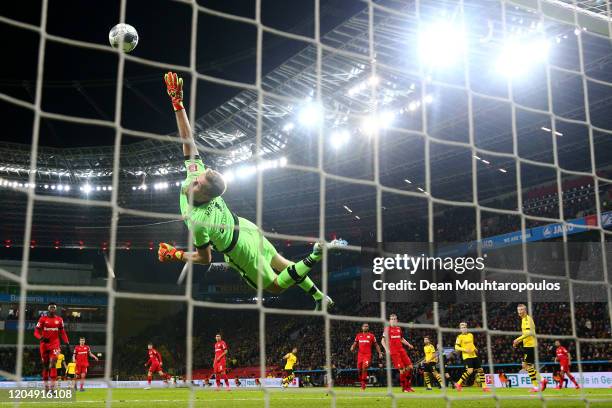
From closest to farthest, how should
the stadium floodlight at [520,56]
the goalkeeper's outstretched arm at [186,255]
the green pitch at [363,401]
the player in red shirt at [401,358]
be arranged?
the goalkeeper's outstretched arm at [186,255], the green pitch at [363,401], the player in red shirt at [401,358], the stadium floodlight at [520,56]

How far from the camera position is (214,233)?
3.99 metres

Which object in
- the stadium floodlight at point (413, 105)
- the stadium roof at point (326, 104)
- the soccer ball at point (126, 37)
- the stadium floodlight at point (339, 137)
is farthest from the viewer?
the stadium floodlight at point (339, 137)

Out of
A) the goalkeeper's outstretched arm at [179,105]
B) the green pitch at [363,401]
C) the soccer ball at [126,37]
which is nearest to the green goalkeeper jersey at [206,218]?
the goalkeeper's outstretched arm at [179,105]

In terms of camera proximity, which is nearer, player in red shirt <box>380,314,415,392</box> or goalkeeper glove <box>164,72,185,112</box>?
goalkeeper glove <box>164,72,185,112</box>

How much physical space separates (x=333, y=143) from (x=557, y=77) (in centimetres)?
761

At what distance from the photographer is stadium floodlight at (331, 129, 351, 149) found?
20.6 m

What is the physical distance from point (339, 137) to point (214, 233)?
17.1m

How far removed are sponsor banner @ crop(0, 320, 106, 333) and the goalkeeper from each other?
2623cm

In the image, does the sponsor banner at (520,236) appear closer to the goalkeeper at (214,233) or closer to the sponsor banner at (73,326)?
the goalkeeper at (214,233)

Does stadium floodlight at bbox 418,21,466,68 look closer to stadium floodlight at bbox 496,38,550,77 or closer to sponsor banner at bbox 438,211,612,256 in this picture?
stadium floodlight at bbox 496,38,550,77

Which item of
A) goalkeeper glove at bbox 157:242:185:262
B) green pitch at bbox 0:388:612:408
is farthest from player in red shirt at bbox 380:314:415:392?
goalkeeper glove at bbox 157:242:185:262

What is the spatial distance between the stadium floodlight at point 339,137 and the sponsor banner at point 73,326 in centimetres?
1544

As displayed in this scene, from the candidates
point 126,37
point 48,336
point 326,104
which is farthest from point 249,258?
point 326,104

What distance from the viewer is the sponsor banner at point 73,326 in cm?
2767
